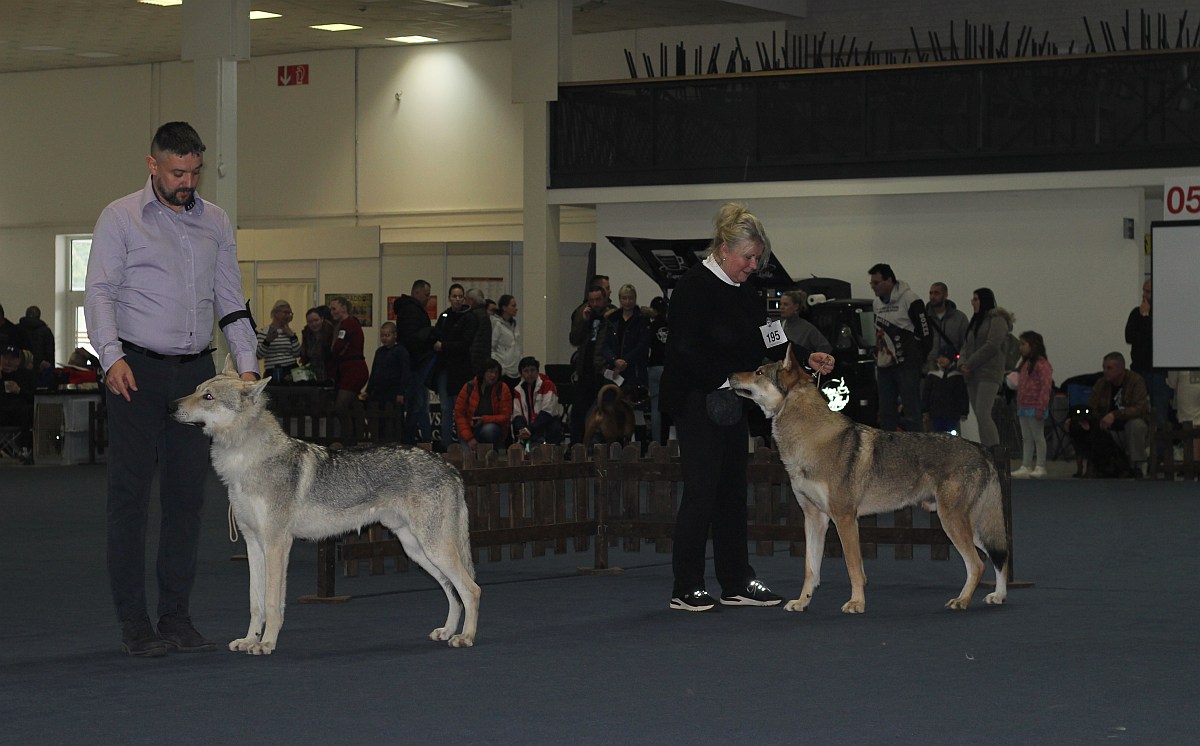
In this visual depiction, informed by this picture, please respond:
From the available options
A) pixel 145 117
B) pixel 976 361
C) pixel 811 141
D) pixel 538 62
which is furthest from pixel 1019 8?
pixel 145 117

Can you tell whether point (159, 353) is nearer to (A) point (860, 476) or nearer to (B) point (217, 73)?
(A) point (860, 476)

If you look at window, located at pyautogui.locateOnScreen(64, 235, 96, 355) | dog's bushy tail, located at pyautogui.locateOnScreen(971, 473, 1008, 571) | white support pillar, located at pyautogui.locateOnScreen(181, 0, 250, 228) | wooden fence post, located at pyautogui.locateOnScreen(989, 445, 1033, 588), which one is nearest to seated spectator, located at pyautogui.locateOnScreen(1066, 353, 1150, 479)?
wooden fence post, located at pyautogui.locateOnScreen(989, 445, 1033, 588)

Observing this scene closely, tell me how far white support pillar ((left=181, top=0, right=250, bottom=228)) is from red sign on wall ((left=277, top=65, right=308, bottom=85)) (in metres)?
9.00

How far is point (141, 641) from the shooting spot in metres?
6.66

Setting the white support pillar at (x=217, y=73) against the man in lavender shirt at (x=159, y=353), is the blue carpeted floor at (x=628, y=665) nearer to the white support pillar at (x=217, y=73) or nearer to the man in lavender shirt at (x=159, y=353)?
the man in lavender shirt at (x=159, y=353)

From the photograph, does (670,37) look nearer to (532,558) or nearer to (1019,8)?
(1019,8)

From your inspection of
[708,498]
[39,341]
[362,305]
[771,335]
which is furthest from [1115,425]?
[362,305]

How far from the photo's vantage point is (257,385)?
21.9 feet

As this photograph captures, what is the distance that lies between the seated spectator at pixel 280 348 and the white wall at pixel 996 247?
6.14 meters

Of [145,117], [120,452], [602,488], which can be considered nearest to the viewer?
[120,452]

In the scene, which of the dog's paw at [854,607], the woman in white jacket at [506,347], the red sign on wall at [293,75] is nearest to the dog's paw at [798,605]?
the dog's paw at [854,607]

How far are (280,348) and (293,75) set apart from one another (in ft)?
38.6

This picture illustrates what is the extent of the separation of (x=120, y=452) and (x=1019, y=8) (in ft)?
68.5

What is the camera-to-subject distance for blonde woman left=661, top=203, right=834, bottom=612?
7926 millimetres
